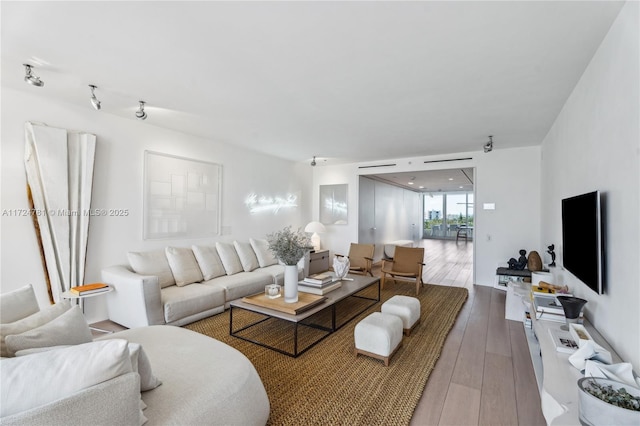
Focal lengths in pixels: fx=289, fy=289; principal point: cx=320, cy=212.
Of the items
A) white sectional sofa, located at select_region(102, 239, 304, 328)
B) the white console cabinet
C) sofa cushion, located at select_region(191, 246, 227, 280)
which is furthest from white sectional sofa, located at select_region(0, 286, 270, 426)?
sofa cushion, located at select_region(191, 246, 227, 280)

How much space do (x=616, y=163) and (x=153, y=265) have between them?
464 cm

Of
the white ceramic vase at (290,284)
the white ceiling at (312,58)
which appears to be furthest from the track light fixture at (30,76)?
the white ceramic vase at (290,284)

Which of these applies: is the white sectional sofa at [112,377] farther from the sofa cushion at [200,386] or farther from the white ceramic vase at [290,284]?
the white ceramic vase at [290,284]

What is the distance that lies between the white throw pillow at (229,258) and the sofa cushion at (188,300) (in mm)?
626

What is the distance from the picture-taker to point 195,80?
9.09ft

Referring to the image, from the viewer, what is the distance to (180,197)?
15.0 ft

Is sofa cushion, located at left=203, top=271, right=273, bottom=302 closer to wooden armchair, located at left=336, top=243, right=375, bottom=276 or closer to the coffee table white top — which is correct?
the coffee table white top

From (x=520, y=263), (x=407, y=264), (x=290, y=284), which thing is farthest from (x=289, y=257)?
(x=520, y=263)

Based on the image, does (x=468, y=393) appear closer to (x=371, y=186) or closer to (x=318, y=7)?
(x=318, y=7)

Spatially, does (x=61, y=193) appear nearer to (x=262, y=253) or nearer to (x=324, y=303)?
(x=262, y=253)

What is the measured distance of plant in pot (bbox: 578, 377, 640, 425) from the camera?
116 centimetres

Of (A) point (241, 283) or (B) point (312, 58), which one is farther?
(A) point (241, 283)

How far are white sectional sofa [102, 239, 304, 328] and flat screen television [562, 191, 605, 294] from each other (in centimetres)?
358

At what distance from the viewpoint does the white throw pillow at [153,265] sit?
3703 mm
